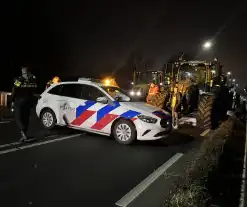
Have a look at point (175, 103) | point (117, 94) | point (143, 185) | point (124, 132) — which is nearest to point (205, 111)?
point (175, 103)

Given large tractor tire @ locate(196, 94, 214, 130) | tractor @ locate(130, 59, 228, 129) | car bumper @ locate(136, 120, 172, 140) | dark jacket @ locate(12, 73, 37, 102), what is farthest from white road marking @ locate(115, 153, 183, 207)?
tractor @ locate(130, 59, 228, 129)

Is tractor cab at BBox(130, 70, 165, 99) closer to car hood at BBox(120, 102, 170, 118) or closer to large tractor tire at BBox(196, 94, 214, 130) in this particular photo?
large tractor tire at BBox(196, 94, 214, 130)

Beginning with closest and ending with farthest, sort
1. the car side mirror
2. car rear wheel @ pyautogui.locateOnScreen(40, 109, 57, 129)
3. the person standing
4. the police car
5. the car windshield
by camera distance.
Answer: the police car
the car side mirror
the car windshield
car rear wheel @ pyautogui.locateOnScreen(40, 109, 57, 129)
the person standing

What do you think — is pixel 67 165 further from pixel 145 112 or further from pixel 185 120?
pixel 185 120

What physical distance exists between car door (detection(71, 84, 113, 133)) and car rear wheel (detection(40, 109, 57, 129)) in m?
0.72

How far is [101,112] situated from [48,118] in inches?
74.8

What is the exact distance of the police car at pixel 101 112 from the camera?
26.7 feet

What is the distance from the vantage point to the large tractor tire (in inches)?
480

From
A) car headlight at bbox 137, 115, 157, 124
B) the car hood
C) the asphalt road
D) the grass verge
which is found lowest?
the asphalt road

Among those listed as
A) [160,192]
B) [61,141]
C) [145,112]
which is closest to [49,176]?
[160,192]

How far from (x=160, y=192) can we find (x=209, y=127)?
26.3 ft

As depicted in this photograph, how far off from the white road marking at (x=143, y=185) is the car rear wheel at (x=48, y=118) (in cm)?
393

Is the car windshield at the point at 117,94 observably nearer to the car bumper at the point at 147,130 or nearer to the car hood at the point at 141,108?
the car hood at the point at 141,108

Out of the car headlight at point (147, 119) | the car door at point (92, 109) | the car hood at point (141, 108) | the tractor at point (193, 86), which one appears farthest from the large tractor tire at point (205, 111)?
the car door at point (92, 109)
